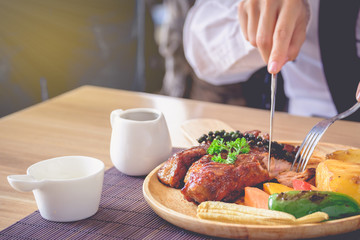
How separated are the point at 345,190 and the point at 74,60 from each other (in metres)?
3.31

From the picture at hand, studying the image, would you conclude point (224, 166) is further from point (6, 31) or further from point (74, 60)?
point (74, 60)

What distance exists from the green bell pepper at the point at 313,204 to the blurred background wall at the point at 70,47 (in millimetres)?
2854

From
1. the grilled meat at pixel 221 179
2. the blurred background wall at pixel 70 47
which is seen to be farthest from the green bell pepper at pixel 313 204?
the blurred background wall at pixel 70 47

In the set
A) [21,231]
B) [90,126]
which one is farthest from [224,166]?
[90,126]

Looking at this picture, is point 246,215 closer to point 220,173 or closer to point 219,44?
point 220,173

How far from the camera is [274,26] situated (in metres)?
1.68

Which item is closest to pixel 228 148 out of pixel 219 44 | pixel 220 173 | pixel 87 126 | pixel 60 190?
pixel 220 173

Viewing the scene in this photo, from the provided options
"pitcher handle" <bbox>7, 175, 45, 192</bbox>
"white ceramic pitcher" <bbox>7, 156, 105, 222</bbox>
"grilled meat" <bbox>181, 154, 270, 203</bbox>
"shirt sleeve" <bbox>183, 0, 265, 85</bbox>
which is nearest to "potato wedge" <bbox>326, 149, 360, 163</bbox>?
"grilled meat" <bbox>181, 154, 270, 203</bbox>

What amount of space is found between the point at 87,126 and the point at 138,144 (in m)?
0.63

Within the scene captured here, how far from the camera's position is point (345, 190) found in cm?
114

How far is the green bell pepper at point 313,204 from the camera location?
1.04 meters

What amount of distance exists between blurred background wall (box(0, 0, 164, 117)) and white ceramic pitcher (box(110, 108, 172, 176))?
2.30 meters

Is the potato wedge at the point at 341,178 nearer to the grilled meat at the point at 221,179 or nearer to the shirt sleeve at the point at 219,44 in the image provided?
the grilled meat at the point at 221,179

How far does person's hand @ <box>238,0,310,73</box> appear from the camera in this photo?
1.54 m
